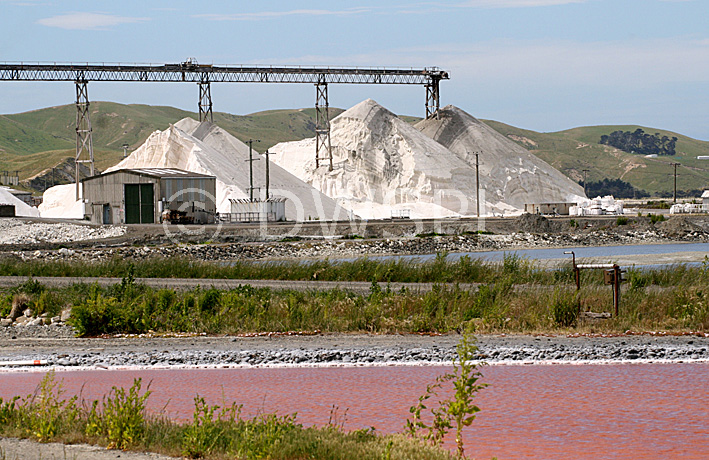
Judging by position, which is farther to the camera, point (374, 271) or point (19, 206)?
point (19, 206)

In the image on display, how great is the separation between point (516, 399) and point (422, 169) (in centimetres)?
8759

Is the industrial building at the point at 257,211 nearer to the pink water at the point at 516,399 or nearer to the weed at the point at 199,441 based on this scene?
the pink water at the point at 516,399

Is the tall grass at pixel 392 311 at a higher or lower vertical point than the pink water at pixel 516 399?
higher

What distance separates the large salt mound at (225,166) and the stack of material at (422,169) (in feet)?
30.1

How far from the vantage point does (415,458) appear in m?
8.59

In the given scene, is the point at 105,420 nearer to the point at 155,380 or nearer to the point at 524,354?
the point at 155,380

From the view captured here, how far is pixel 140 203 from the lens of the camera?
221ft

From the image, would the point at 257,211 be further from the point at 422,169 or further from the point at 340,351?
the point at 340,351

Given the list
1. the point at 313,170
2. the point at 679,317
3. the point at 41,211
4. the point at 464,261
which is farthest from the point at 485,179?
the point at 679,317

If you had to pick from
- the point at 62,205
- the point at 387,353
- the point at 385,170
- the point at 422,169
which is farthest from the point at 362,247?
the point at 385,170

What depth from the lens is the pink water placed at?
10.5 meters

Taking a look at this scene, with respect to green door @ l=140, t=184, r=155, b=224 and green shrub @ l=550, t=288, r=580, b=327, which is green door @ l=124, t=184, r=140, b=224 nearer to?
green door @ l=140, t=184, r=155, b=224

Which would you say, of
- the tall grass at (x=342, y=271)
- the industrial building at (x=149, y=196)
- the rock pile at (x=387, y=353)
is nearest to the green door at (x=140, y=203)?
the industrial building at (x=149, y=196)

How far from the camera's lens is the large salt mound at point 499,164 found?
340ft
